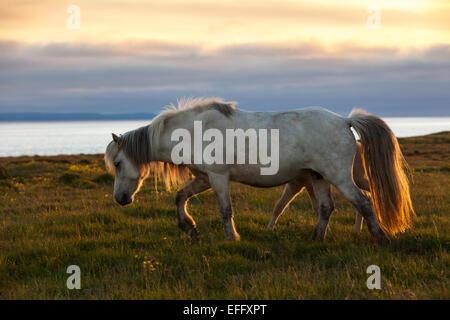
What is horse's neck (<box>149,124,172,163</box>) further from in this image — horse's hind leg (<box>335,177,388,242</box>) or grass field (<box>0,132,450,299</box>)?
horse's hind leg (<box>335,177,388,242</box>)

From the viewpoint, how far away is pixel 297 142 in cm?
628

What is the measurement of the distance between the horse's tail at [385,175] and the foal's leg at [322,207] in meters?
0.75

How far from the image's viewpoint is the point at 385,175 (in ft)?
21.3

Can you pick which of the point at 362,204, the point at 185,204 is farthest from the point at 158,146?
the point at 362,204

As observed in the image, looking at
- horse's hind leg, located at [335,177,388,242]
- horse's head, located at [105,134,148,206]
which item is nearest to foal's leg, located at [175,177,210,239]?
horse's head, located at [105,134,148,206]

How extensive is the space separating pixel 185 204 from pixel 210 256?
1491 mm

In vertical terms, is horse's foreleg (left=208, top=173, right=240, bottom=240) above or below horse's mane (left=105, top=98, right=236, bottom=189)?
below

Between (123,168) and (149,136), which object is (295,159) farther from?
(123,168)

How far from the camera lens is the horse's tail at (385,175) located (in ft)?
21.0

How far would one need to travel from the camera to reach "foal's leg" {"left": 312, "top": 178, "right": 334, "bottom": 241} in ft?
22.2

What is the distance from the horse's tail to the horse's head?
367cm

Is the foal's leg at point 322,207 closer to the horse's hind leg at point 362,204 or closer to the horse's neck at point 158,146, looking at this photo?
the horse's hind leg at point 362,204
